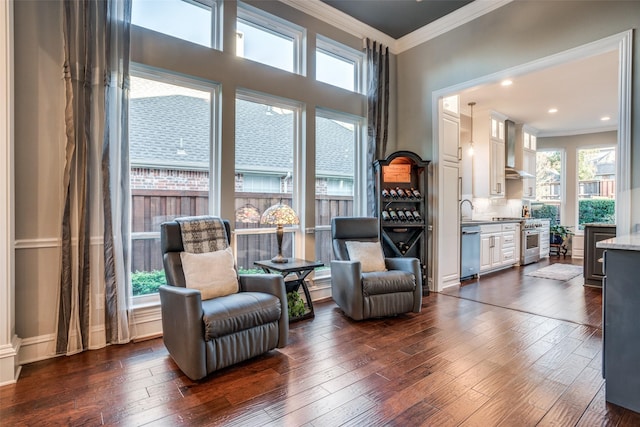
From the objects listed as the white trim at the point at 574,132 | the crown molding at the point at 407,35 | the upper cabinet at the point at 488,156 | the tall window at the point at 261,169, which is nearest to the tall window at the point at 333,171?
the tall window at the point at 261,169

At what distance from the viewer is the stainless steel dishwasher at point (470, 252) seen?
203 inches

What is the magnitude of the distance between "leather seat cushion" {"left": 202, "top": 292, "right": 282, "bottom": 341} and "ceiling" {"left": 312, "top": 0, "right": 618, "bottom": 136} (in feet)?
11.3

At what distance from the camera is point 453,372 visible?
2.31 m

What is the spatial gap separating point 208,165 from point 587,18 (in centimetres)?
384

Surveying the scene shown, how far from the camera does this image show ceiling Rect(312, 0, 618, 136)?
4023 mm

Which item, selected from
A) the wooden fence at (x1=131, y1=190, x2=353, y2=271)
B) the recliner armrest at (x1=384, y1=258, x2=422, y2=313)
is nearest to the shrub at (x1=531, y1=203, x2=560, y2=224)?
the recliner armrest at (x1=384, y1=258, x2=422, y2=313)

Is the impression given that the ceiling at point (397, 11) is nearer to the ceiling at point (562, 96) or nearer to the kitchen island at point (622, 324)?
the ceiling at point (562, 96)

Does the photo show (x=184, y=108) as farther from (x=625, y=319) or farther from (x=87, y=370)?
(x=625, y=319)

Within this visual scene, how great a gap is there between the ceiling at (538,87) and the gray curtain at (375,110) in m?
0.34

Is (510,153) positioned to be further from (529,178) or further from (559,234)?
(559,234)

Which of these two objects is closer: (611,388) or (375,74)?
(611,388)

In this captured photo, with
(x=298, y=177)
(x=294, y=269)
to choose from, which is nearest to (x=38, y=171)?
(x=294, y=269)

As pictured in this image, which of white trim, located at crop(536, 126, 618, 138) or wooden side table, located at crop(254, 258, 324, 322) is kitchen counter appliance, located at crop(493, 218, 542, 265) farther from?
wooden side table, located at crop(254, 258, 324, 322)

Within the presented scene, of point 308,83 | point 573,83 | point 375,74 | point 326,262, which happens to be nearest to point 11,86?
point 308,83
